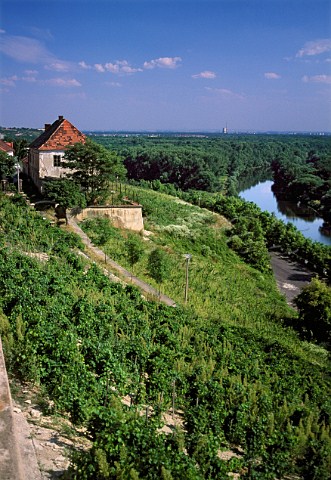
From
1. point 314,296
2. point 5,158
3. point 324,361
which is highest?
point 5,158

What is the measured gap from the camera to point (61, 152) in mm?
27938

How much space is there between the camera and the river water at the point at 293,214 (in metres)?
46.1

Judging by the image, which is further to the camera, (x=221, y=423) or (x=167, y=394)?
(x=167, y=394)

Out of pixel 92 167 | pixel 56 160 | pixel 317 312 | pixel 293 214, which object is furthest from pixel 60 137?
pixel 293 214

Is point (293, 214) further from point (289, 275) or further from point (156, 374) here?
point (156, 374)

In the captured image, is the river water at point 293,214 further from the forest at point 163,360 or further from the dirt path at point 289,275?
the forest at point 163,360

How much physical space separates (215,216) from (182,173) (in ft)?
93.6

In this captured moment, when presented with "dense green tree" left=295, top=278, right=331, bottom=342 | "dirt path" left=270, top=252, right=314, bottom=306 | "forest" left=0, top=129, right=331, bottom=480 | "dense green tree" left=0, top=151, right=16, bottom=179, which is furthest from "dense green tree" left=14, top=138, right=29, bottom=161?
"dense green tree" left=295, top=278, right=331, bottom=342

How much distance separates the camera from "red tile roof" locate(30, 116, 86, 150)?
27.8 metres

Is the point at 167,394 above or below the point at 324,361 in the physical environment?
above

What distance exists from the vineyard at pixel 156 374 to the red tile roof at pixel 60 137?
35.7 feet

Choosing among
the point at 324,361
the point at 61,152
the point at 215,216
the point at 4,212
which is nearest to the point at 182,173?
the point at 215,216

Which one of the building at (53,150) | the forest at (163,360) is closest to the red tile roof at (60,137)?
the building at (53,150)

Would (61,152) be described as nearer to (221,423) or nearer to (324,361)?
(324,361)
